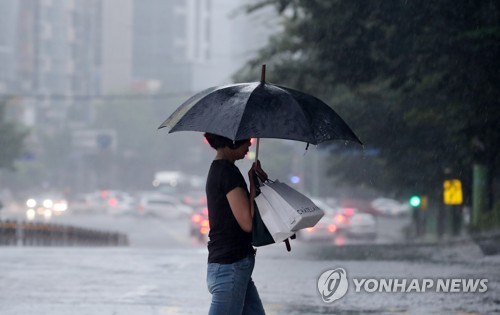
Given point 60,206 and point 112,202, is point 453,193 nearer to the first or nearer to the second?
point 60,206

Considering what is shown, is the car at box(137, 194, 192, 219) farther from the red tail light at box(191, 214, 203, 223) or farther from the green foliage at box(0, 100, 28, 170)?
the red tail light at box(191, 214, 203, 223)

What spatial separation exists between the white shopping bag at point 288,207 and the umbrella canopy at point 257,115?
0.33 m

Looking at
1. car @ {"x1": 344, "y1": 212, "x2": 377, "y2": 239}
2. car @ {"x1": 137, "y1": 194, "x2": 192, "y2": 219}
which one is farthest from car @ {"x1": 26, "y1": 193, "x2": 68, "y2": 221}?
car @ {"x1": 344, "y1": 212, "x2": 377, "y2": 239}

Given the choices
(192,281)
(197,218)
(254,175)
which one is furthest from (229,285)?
(197,218)

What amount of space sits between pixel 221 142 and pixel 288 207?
60cm

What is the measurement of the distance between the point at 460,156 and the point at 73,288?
16604mm

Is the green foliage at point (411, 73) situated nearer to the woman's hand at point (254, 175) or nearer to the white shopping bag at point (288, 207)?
the woman's hand at point (254, 175)

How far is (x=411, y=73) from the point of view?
24.0 m

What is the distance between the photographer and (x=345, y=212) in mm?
47094

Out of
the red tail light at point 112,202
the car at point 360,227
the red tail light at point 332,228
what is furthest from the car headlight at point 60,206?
the red tail light at point 332,228

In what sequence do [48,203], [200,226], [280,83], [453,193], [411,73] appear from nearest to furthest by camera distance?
[411,73] < [453,193] < [280,83] < [200,226] < [48,203]

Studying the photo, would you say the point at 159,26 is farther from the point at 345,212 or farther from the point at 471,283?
the point at 471,283

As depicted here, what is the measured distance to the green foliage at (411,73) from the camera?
20.8 metres

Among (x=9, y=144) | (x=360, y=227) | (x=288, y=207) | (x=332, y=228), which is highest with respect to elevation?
(x=288, y=207)
